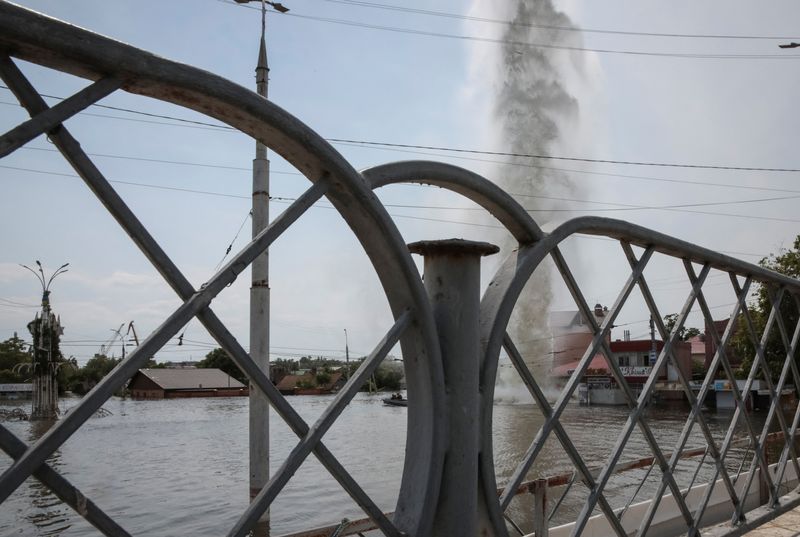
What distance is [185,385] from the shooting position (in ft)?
270

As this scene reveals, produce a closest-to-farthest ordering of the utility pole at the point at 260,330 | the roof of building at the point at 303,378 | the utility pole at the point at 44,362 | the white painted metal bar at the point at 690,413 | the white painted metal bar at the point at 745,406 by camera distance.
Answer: the white painted metal bar at the point at 690,413 → the white painted metal bar at the point at 745,406 → the utility pole at the point at 260,330 → the utility pole at the point at 44,362 → the roof of building at the point at 303,378

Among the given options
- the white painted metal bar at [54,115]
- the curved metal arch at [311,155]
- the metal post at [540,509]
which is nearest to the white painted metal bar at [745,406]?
the metal post at [540,509]

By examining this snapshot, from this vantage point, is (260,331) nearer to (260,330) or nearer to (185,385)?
(260,330)

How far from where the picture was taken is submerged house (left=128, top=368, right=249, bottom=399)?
8094 centimetres

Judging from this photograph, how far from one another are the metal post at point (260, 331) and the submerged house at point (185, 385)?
7391cm

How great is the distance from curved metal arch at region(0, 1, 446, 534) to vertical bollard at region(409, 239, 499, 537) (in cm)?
10

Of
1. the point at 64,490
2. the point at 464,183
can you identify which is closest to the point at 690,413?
the point at 464,183

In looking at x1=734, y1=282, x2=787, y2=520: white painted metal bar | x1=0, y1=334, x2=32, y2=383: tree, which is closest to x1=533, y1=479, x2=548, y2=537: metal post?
x1=734, y1=282, x2=787, y2=520: white painted metal bar

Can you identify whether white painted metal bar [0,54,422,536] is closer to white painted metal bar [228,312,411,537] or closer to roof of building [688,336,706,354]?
white painted metal bar [228,312,411,537]

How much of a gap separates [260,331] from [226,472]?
14.5 m

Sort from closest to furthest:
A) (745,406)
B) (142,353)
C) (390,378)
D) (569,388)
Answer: (142,353) < (569,388) < (745,406) < (390,378)

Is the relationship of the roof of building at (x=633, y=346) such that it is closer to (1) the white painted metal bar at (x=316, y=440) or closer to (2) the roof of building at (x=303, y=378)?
(2) the roof of building at (x=303, y=378)

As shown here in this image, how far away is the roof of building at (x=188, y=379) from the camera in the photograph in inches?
3209

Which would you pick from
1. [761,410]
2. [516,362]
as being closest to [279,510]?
[516,362]
